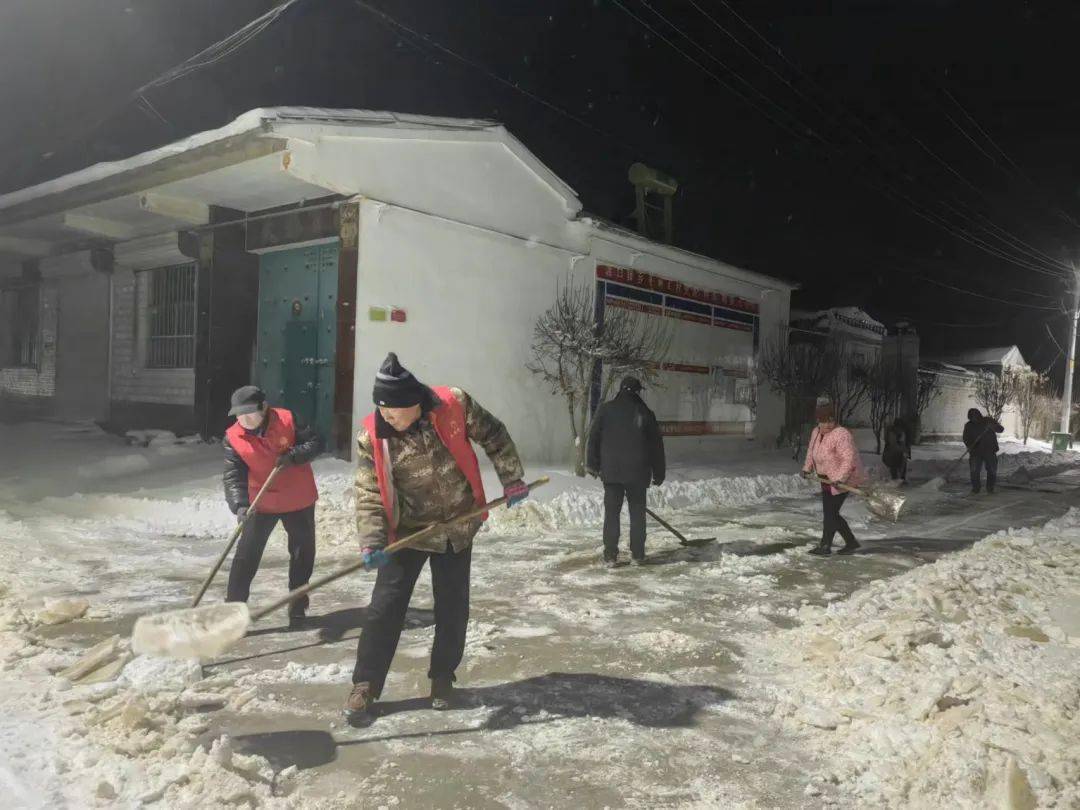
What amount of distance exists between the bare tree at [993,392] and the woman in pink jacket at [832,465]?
106 ft

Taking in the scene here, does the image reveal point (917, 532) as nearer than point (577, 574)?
No

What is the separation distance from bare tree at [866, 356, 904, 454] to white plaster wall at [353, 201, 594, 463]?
12.6m

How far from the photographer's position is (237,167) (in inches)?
375

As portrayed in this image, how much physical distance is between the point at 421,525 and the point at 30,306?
16.6m

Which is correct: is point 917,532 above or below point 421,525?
below

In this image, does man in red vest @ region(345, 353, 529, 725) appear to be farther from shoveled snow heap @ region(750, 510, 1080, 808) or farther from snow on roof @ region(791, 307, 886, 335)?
snow on roof @ region(791, 307, 886, 335)

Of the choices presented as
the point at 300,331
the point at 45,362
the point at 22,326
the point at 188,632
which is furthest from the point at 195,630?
the point at 22,326

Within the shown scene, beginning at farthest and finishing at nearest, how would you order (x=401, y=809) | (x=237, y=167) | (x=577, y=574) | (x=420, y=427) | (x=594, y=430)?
(x=237, y=167) → (x=594, y=430) → (x=577, y=574) → (x=420, y=427) → (x=401, y=809)

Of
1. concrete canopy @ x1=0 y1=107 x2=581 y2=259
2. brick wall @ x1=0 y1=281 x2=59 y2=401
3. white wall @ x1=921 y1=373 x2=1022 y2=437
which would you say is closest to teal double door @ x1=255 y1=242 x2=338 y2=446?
concrete canopy @ x1=0 y1=107 x2=581 y2=259

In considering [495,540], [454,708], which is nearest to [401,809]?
[454,708]

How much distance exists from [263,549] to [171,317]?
376 inches

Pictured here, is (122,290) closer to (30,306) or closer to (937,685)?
(30,306)

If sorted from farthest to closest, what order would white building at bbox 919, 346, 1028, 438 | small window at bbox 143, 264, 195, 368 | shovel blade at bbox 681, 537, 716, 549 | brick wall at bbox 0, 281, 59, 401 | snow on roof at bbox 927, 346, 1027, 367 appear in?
snow on roof at bbox 927, 346, 1027, 367, white building at bbox 919, 346, 1028, 438, brick wall at bbox 0, 281, 59, 401, small window at bbox 143, 264, 195, 368, shovel blade at bbox 681, 537, 716, 549

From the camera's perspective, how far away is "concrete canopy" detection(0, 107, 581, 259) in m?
9.31
